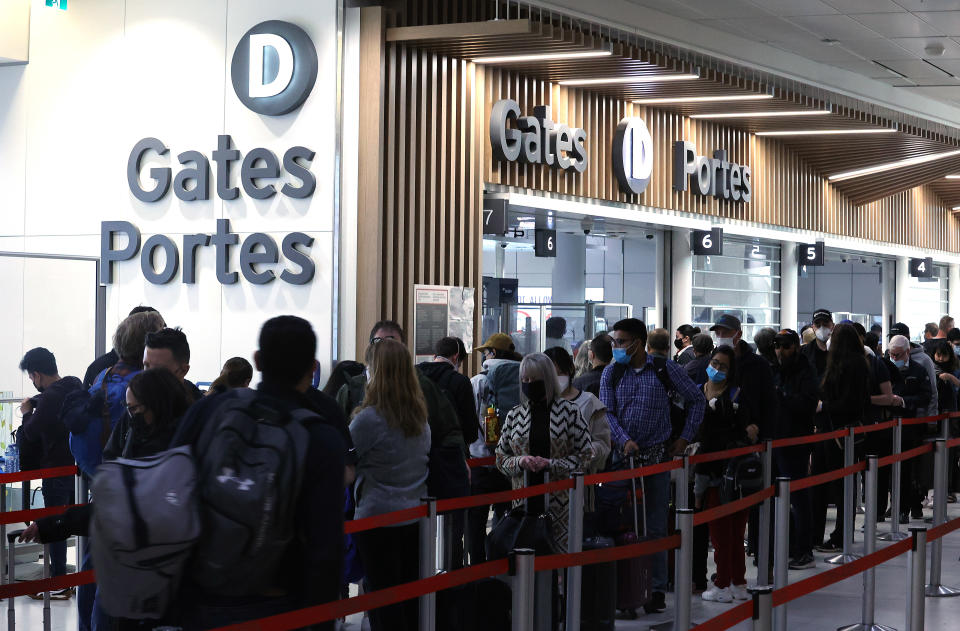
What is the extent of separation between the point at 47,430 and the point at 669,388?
12.9 feet

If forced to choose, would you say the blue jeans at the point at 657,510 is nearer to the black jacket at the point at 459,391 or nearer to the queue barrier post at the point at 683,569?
the black jacket at the point at 459,391

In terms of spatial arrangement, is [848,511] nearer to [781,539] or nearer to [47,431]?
[781,539]

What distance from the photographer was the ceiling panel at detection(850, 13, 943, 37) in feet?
46.4

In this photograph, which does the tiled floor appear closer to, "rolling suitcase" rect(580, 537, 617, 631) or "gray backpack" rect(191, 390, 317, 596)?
"rolling suitcase" rect(580, 537, 617, 631)

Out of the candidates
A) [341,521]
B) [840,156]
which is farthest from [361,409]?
[840,156]

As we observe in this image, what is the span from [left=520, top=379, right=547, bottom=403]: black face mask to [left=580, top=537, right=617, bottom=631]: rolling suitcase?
0.95 metres

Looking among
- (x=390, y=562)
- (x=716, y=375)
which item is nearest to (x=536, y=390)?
(x=390, y=562)

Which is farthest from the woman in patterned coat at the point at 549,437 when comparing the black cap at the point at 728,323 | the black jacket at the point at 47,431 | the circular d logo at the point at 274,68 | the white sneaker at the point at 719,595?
the circular d logo at the point at 274,68

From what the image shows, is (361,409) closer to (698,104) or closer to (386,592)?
(386,592)

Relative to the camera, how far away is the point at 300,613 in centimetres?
316

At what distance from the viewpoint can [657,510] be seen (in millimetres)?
7375

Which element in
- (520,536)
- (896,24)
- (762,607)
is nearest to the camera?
(762,607)

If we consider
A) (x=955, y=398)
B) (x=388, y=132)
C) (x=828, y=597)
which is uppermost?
(x=388, y=132)

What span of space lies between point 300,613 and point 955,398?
35.1 ft
